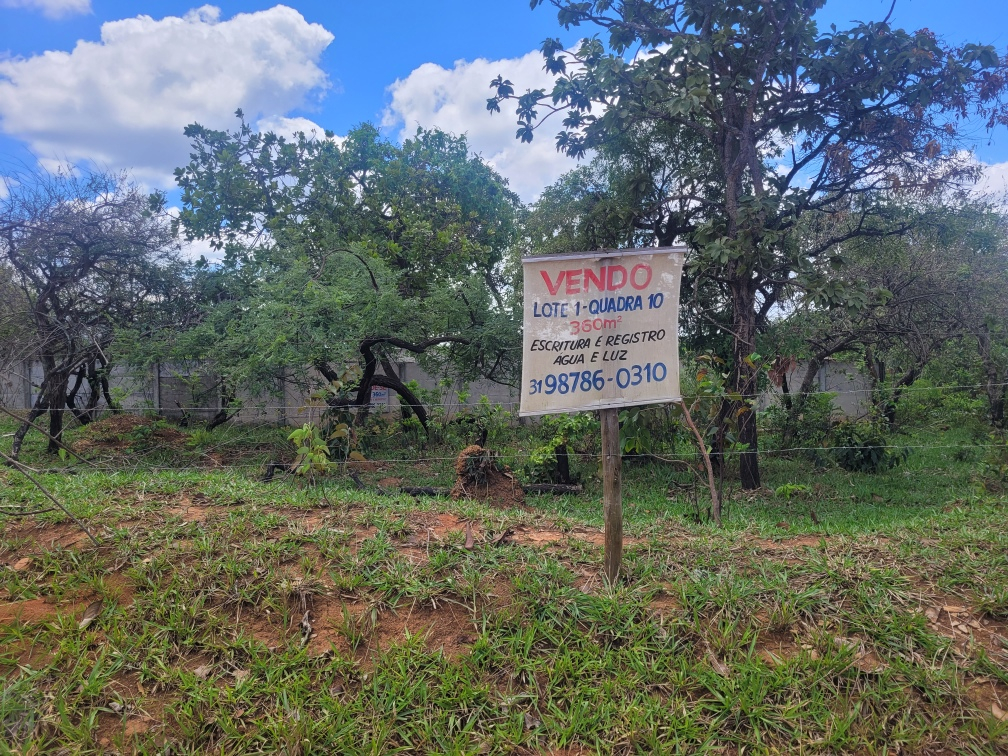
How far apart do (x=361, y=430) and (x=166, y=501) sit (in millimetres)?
5984

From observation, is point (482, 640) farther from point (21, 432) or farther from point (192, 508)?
point (21, 432)

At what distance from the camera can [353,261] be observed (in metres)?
10.1

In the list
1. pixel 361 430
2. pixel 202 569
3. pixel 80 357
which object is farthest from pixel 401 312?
pixel 202 569

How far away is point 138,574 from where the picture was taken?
3104mm

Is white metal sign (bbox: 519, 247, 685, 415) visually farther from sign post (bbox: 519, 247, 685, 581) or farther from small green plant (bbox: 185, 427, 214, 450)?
small green plant (bbox: 185, 427, 214, 450)

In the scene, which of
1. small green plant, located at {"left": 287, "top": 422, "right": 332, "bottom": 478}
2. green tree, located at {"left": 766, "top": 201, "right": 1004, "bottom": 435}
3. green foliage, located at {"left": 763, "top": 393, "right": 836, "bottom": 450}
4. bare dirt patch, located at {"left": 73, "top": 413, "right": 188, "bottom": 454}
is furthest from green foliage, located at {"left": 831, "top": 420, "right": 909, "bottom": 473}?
bare dirt patch, located at {"left": 73, "top": 413, "right": 188, "bottom": 454}

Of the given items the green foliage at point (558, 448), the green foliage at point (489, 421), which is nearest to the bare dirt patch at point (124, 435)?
the green foliage at point (489, 421)

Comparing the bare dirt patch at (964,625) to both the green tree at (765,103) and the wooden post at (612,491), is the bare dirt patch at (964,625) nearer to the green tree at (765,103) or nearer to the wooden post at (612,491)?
the wooden post at (612,491)

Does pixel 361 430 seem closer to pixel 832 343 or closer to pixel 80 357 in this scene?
pixel 80 357

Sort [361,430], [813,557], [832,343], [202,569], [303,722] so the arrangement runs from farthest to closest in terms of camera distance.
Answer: [832,343]
[361,430]
[813,557]
[202,569]
[303,722]

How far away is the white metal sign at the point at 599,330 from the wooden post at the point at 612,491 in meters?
0.14

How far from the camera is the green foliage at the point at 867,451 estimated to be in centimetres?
987

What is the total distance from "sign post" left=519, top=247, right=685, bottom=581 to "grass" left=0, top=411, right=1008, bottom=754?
0.53m

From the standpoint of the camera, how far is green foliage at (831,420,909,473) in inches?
388
